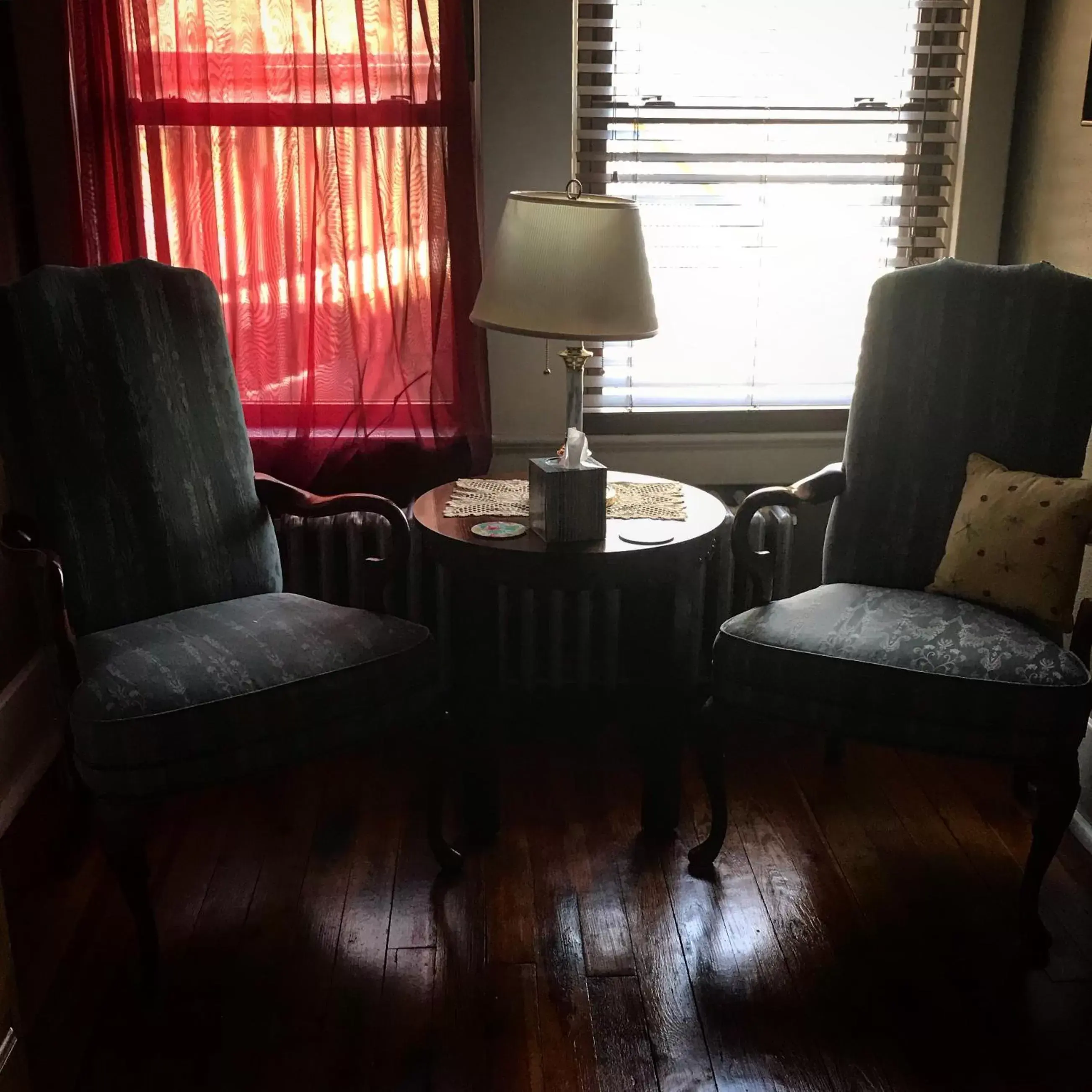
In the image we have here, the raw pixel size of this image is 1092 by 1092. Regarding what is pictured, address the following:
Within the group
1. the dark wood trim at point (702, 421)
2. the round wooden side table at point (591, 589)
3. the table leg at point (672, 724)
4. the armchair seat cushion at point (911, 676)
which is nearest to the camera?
the armchair seat cushion at point (911, 676)

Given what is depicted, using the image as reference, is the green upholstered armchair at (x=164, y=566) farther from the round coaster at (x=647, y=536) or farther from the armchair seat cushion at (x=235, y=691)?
the round coaster at (x=647, y=536)

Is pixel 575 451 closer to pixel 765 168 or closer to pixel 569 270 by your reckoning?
pixel 569 270

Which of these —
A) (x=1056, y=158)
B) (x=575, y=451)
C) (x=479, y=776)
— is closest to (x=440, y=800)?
(x=479, y=776)

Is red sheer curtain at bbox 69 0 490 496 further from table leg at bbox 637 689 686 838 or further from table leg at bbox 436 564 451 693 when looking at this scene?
table leg at bbox 637 689 686 838

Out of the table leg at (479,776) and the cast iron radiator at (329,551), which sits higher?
the cast iron radiator at (329,551)

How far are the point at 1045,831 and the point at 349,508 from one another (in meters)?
1.35

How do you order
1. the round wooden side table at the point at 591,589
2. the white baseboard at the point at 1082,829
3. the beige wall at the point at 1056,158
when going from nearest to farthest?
the round wooden side table at the point at 591,589 < the white baseboard at the point at 1082,829 < the beige wall at the point at 1056,158

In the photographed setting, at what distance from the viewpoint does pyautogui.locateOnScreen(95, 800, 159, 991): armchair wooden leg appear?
5.35 feet

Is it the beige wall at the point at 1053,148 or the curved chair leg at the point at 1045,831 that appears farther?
the beige wall at the point at 1053,148

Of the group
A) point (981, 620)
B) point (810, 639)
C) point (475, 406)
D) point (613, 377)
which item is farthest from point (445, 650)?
point (981, 620)

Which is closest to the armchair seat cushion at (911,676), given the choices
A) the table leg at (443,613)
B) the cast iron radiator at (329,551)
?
the table leg at (443,613)

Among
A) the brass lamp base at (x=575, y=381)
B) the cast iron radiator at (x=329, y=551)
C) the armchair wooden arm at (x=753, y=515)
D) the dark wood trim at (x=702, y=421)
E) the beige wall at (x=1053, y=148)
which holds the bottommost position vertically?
the cast iron radiator at (x=329, y=551)

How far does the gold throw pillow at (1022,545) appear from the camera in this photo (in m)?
1.90

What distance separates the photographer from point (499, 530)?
1955 millimetres
